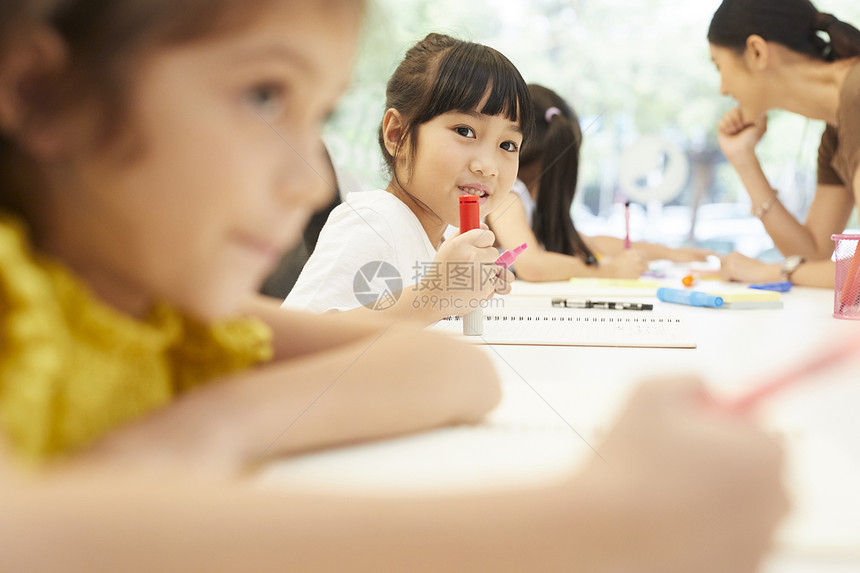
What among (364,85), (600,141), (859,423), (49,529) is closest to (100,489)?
(49,529)

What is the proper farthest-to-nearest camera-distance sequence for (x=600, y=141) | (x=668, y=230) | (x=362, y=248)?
(x=668, y=230)
(x=600, y=141)
(x=362, y=248)

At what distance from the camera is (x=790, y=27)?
0.98 metres

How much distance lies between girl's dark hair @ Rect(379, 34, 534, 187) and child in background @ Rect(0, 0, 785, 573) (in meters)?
0.19

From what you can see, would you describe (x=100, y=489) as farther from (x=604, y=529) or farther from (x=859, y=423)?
(x=859, y=423)

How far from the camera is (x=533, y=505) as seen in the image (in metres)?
0.14

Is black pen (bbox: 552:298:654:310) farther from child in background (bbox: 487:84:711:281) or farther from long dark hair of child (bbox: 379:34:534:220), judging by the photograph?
long dark hair of child (bbox: 379:34:534:220)

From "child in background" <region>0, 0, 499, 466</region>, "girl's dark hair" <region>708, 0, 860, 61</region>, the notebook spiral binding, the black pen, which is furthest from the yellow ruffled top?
"girl's dark hair" <region>708, 0, 860, 61</region>

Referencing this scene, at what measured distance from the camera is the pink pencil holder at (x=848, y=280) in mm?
646

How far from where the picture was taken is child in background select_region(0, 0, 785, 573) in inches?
5.4

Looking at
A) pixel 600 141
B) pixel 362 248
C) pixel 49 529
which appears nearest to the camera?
pixel 49 529

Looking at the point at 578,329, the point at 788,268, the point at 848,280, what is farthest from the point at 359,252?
the point at 788,268

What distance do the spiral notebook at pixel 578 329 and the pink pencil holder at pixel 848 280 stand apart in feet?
0.64

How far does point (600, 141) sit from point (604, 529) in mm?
838

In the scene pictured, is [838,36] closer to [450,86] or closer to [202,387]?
[450,86]
